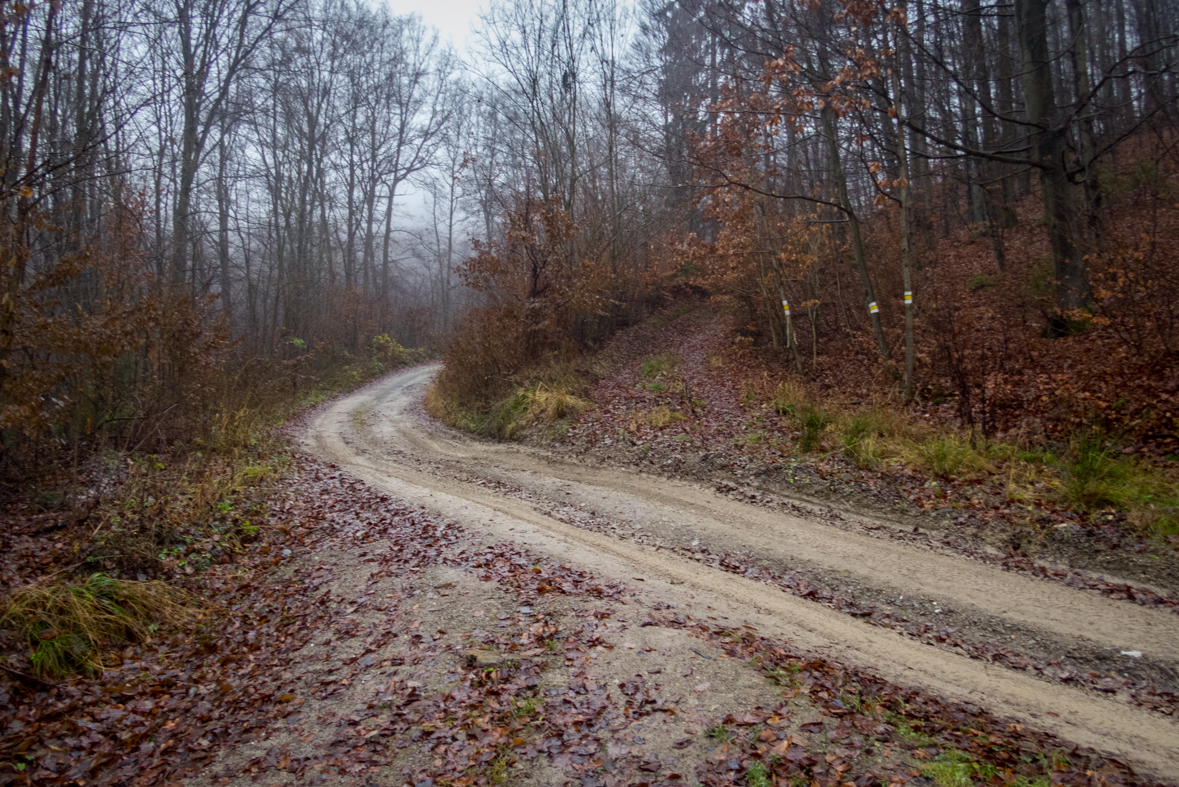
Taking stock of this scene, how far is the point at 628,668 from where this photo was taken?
176 inches

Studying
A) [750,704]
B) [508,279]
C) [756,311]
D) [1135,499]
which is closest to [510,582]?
[750,704]

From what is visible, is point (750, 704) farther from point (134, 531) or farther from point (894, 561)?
point (134, 531)

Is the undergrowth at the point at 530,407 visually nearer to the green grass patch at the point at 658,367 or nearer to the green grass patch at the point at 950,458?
the green grass patch at the point at 658,367

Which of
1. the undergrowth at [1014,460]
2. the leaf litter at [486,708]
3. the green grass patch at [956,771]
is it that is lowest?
the green grass patch at [956,771]

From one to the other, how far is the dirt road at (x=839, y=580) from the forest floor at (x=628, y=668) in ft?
0.10

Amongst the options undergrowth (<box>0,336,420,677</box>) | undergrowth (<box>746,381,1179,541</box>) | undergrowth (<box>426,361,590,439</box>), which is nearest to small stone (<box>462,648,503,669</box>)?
undergrowth (<box>0,336,420,677</box>)

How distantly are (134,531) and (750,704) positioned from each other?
20.5 ft

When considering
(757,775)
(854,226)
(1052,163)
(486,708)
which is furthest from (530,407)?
(1052,163)

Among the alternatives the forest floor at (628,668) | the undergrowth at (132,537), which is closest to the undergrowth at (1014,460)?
the forest floor at (628,668)

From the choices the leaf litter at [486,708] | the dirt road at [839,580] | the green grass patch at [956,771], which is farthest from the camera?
the dirt road at [839,580]

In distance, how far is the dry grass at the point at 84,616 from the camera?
15.0 feet

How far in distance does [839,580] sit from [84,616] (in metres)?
6.94

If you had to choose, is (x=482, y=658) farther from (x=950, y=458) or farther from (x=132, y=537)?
(x=950, y=458)

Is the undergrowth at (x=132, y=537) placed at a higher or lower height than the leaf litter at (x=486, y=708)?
higher
